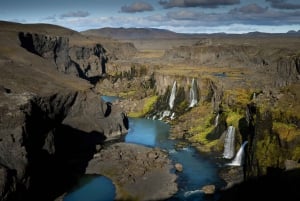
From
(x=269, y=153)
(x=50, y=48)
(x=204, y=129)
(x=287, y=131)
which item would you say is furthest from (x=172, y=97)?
(x=269, y=153)

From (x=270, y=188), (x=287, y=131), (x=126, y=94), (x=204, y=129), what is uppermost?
(x=287, y=131)

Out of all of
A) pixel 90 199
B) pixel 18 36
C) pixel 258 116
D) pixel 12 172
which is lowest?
pixel 90 199

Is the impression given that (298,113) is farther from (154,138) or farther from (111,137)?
(111,137)

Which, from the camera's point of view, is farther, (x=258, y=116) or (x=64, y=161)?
(x=64, y=161)

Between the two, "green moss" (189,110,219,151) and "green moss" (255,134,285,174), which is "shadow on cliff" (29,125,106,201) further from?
"green moss" (255,134,285,174)

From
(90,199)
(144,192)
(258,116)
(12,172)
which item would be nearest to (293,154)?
(258,116)

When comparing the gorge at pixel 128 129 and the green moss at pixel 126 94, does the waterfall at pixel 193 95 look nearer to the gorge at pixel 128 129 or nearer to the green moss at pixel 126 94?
the gorge at pixel 128 129

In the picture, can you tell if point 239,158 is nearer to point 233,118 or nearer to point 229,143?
point 229,143
